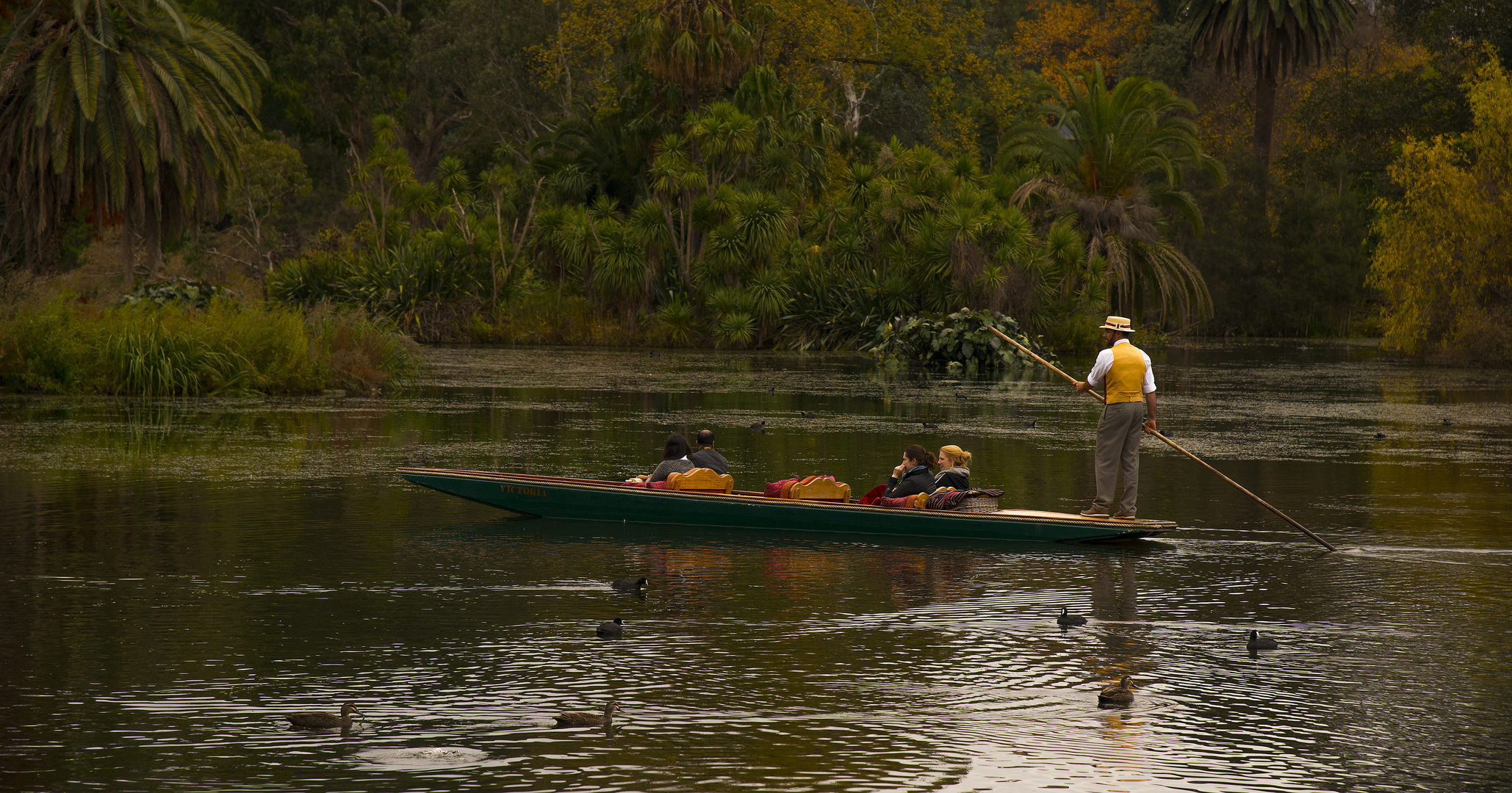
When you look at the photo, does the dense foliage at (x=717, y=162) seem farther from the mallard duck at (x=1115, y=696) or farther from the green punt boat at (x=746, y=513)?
the mallard duck at (x=1115, y=696)

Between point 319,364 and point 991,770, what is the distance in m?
22.6

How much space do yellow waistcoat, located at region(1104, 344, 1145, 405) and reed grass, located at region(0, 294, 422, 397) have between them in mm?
17118

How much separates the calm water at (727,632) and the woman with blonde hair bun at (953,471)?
65cm

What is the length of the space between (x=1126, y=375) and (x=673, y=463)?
13.0ft

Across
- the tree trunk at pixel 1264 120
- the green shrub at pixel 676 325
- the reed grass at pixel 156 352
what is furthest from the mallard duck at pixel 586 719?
the tree trunk at pixel 1264 120

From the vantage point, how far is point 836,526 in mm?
13281

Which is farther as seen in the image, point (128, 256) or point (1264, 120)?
point (1264, 120)

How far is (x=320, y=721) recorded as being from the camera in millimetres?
7188

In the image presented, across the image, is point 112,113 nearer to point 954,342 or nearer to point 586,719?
point 954,342

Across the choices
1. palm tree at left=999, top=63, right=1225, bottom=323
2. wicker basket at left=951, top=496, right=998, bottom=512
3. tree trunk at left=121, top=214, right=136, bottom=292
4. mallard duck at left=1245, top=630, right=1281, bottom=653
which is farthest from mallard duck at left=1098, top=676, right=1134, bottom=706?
palm tree at left=999, top=63, right=1225, bottom=323

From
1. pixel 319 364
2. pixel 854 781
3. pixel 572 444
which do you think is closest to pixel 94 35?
pixel 319 364

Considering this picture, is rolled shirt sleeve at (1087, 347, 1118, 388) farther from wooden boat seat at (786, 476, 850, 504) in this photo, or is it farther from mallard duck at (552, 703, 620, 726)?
mallard duck at (552, 703, 620, 726)

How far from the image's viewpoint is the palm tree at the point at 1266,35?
188 feet

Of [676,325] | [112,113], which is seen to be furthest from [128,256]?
[676,325]
